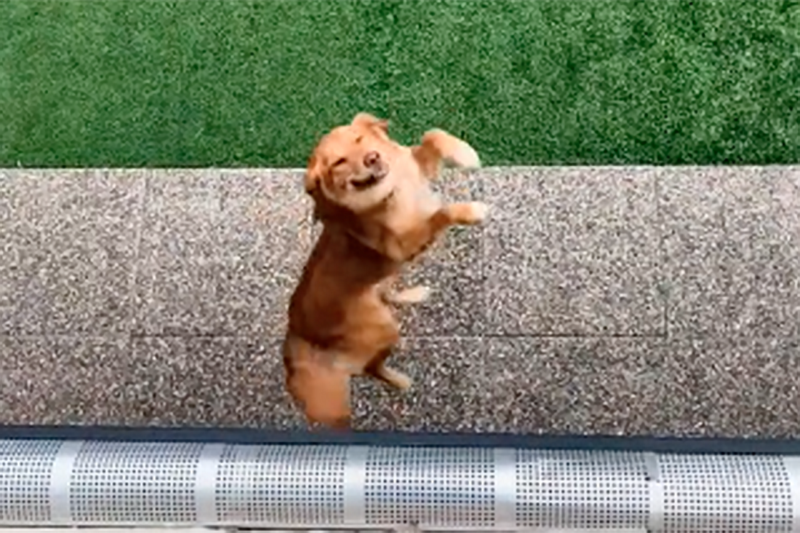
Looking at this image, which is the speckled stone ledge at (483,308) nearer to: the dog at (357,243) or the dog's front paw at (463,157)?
the dog at (357,243)

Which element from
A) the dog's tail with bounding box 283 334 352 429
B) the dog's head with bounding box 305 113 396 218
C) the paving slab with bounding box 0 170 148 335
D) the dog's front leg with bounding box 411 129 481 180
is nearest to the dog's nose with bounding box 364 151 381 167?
the dog's head with bounding box 305 113 396 218

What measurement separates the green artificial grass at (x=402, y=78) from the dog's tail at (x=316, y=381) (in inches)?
22.8

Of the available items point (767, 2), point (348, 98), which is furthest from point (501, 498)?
point (767, 2)

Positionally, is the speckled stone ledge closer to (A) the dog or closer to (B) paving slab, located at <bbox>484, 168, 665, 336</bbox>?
(B) paving slab, located at <bbox>484, 168, 665, 336</bbox>

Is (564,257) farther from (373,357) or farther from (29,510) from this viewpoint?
(29,510)

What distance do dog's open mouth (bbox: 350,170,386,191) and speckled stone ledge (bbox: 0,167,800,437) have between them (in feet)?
1.88

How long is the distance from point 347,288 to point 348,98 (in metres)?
0.68

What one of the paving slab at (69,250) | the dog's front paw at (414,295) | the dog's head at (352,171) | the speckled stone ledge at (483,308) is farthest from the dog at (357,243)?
the paving slab at (69,250)

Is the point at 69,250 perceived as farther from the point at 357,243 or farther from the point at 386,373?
the point at 357,243

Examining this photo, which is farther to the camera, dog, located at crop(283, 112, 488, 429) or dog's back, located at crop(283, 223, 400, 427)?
dog's back, located at crop(283, 223, 400, 427)

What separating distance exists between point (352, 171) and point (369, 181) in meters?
0.02

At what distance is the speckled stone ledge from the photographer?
5.85 ft

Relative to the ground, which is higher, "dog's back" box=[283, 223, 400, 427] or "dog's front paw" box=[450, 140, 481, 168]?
"dog's front paw" box=[450, 140, 481, 168]

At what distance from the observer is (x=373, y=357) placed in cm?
156
